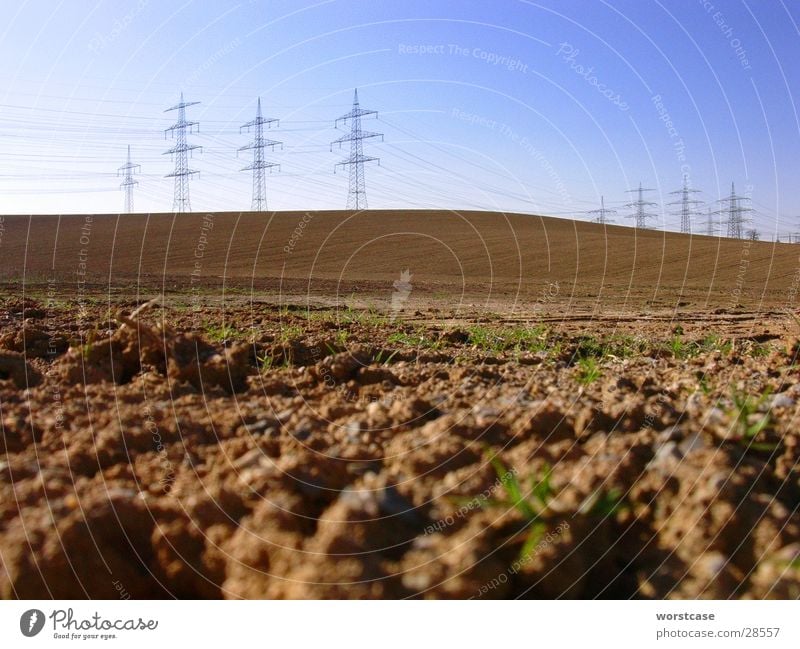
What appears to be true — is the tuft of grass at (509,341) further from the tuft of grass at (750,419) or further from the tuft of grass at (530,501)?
the tuft of grass at (530,501)

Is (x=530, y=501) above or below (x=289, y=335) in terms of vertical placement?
below

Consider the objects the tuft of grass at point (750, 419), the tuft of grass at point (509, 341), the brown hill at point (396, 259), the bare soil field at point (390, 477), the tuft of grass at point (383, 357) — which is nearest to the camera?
the bare soil field at point (390, 477)

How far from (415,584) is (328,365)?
6.77 ft

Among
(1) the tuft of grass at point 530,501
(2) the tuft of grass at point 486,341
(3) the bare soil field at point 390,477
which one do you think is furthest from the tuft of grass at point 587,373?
(2) the tuft of grass at point 486,341

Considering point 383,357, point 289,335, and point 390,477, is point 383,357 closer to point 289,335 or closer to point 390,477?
point 289,335

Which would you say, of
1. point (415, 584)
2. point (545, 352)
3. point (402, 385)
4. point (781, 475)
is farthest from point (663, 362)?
point (415, 584)

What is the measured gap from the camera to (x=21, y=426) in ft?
9.14

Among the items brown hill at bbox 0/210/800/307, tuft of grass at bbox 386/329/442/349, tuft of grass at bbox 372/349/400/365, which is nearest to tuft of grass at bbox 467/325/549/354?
tuft of grass at bbox 386/329/442/349

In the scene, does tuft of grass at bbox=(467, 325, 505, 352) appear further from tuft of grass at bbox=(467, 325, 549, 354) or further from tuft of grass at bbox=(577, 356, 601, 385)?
tuft of grass at bbox=(577, 356, 601, 385)

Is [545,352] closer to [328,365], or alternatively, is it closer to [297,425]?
[328,365]

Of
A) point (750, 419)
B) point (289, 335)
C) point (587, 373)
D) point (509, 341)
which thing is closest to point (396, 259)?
point (509, 341)

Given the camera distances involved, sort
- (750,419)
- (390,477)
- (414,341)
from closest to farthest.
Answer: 1. (390,477)
2. (750,419)
3. (414,341)

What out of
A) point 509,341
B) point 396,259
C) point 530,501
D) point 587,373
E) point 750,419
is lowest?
point 530,501

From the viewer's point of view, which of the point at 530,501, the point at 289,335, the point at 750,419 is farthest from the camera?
the point at 289,335
